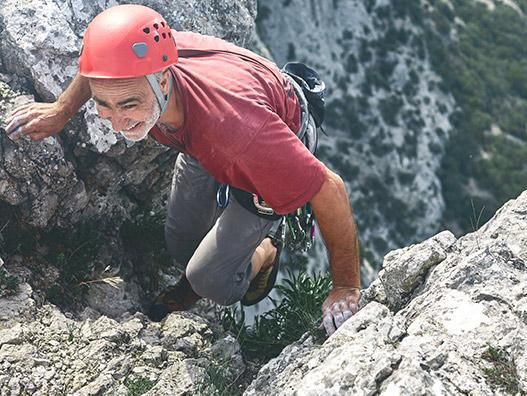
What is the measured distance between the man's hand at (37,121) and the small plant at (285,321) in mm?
2397

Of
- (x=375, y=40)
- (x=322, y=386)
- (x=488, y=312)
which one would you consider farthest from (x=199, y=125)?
(x=375, y=40)

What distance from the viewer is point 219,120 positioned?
4727 millimetres

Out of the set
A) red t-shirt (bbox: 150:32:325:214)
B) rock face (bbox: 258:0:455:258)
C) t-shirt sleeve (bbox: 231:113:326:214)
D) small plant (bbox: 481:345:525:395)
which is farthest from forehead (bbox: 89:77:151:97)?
rock face (bbox: 258:0:455:258)

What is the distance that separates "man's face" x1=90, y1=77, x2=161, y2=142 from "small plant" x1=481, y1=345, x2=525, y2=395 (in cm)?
269

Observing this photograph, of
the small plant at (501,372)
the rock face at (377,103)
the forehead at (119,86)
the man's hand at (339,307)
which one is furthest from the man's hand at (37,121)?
the rock face at (377,103)

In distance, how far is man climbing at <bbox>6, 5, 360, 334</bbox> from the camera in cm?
Result: 468

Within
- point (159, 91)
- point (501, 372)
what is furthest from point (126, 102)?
point (501, 372)

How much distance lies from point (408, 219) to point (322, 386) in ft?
149

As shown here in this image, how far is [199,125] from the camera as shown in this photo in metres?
4.89

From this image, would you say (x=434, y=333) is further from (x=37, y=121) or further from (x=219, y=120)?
(x=37, y=121)

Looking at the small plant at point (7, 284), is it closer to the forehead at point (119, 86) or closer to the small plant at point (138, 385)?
the small plant at point (138, 385)

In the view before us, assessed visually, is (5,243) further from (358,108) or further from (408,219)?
(358,108)

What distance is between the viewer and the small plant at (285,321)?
6594 millimetres

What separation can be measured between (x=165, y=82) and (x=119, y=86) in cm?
34
